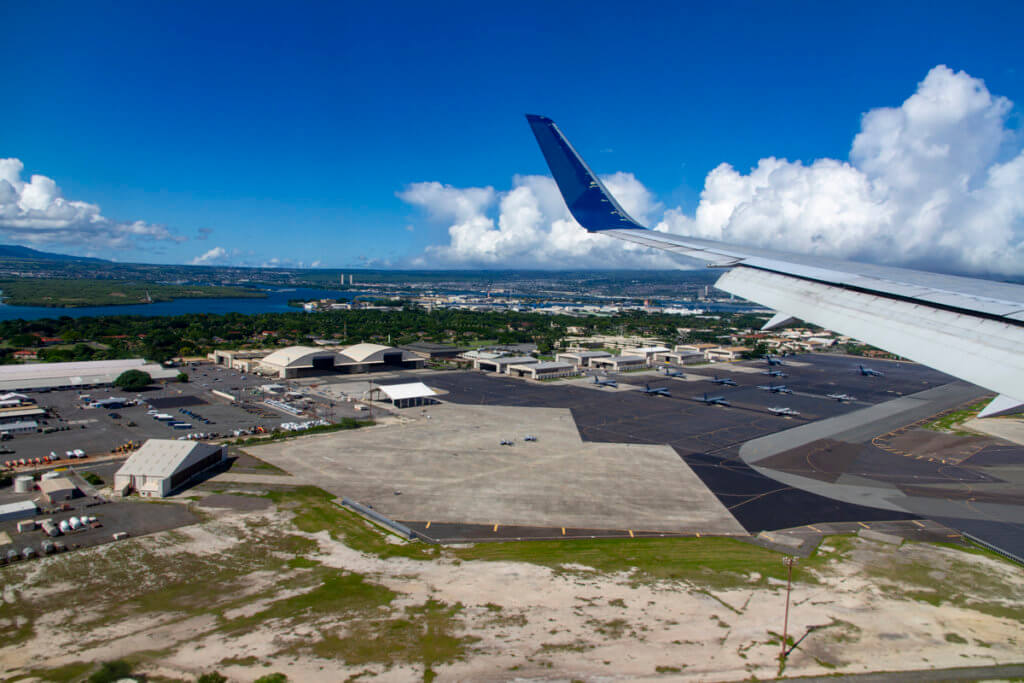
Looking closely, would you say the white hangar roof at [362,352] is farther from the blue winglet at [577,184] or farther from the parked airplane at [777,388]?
the blue winglet at [577,184]

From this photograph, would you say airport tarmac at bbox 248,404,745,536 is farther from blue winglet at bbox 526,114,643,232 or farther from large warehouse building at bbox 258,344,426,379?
large warehouse building at bbox 258,344,426,379

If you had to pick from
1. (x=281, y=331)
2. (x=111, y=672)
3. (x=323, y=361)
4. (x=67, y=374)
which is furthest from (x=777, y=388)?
(x=281, y=331)

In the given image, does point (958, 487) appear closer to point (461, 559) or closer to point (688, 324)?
point (461, 559)

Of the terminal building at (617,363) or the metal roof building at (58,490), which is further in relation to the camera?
the terminal building at (617,363)

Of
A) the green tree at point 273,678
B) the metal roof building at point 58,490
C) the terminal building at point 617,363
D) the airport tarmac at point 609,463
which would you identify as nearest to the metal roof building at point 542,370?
the airport tarmac at point 609,463

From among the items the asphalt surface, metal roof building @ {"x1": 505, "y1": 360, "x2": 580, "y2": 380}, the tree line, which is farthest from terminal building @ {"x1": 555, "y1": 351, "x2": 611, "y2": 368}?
the tree line

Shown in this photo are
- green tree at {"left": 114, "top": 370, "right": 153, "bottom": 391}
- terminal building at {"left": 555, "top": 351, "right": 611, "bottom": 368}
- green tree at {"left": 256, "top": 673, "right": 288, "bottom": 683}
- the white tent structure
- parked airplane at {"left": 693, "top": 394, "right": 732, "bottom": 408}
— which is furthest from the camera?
terminal building at {"left": 555, "top": 351, "right": 611, "bottom": 368}
